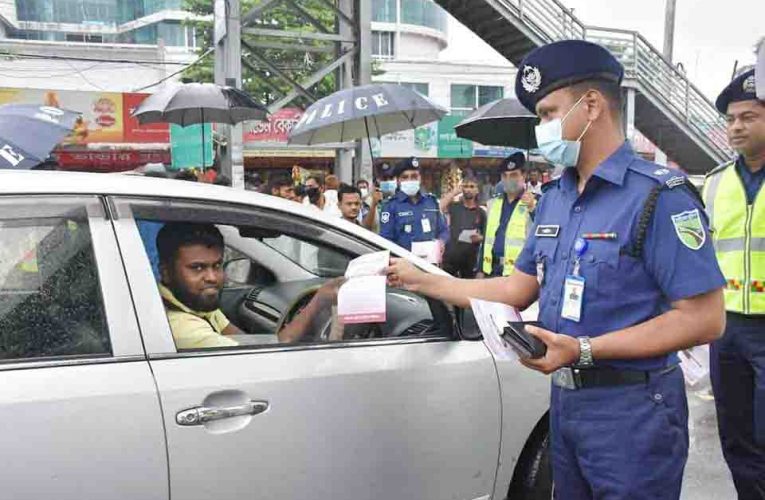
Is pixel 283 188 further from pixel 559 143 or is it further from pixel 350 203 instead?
pixel 559 143

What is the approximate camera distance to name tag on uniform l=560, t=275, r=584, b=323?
1742 mm

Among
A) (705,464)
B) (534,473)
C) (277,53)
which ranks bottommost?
(705,464)

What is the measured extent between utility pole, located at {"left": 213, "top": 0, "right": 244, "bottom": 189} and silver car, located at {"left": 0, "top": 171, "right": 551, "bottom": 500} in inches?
259

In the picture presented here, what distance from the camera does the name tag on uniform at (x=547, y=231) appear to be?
1885 millimetres

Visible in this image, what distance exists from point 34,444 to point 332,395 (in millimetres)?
790

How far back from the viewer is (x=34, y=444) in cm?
160

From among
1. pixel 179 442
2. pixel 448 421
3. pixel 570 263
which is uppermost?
pixel 570 263

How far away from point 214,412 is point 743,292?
207cm

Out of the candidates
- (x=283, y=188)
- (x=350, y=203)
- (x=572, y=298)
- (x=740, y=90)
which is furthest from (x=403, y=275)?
(x=283, y=188)

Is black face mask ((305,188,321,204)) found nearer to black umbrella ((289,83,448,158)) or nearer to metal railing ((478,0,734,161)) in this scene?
black umbrella ((289,83,448,158))

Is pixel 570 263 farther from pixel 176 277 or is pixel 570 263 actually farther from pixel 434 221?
pixel 434 221

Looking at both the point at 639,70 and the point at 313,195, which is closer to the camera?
the point at 313,195

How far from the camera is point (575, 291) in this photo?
1.75 meters

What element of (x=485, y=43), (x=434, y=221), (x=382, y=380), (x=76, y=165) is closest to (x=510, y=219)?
(x=434, y=221)
